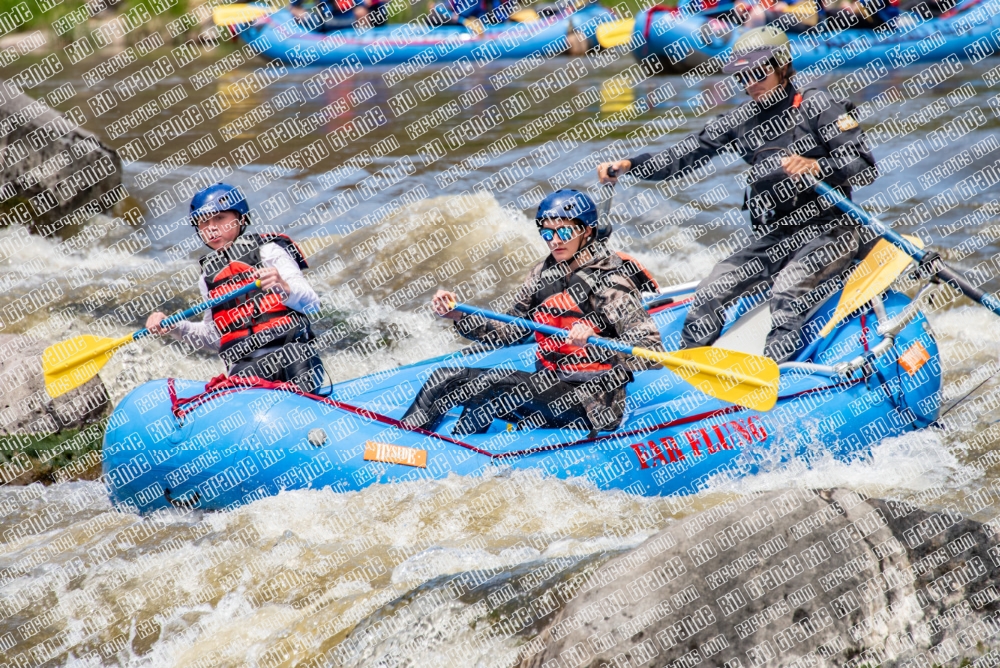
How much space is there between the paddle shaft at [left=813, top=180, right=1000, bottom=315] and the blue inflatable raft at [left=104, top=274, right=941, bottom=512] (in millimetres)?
232

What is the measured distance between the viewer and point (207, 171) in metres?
11.0

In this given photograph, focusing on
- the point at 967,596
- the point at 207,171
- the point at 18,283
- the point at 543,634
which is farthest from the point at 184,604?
the point at 207,171

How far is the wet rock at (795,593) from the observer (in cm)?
305

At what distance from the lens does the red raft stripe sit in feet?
15.4

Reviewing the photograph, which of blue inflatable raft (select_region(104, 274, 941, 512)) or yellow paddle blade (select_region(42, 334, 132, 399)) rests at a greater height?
yellow paddle blade (select_region(42, 334, 132, 399))

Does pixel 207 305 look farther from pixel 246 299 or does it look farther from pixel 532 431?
pixel 532 431

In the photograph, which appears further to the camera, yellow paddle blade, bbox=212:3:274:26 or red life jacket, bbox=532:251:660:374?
yellow paddle blade, bbox=212:3:274:26

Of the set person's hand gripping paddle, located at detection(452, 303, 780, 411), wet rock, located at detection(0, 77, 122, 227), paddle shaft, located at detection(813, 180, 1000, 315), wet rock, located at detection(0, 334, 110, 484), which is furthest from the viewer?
wet rock, located at detection(0, 77, 122, 227)

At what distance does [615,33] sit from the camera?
13.3 meters

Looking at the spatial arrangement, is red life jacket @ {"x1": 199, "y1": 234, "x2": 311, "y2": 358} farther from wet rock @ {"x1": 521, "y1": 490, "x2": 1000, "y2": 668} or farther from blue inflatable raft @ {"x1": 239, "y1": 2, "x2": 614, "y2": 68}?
blue inflatable raft @ {"x1": 239, "y1": 2, "x2": 614, "y2": 68}

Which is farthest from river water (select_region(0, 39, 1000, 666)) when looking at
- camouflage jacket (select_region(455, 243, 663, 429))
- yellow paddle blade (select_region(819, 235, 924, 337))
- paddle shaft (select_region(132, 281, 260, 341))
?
paddle shaft (select_region(132, 281, 260, 341))

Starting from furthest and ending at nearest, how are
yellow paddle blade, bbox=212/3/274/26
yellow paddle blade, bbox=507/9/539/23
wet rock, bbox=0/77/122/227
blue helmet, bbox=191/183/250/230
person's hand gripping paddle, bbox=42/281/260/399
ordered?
yellow paddle blade, bbox=212/3/274/26
yellow paddle blade, bbox=507/9/539/23
wet rock, bbox=0/77/122/227
person's hand gripping paddle, bbox=42/281/260/399
blue helmet, bbox=191/183/250/230

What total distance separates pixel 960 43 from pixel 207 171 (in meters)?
8.12

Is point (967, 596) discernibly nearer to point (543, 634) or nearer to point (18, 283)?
point (543, 634)
